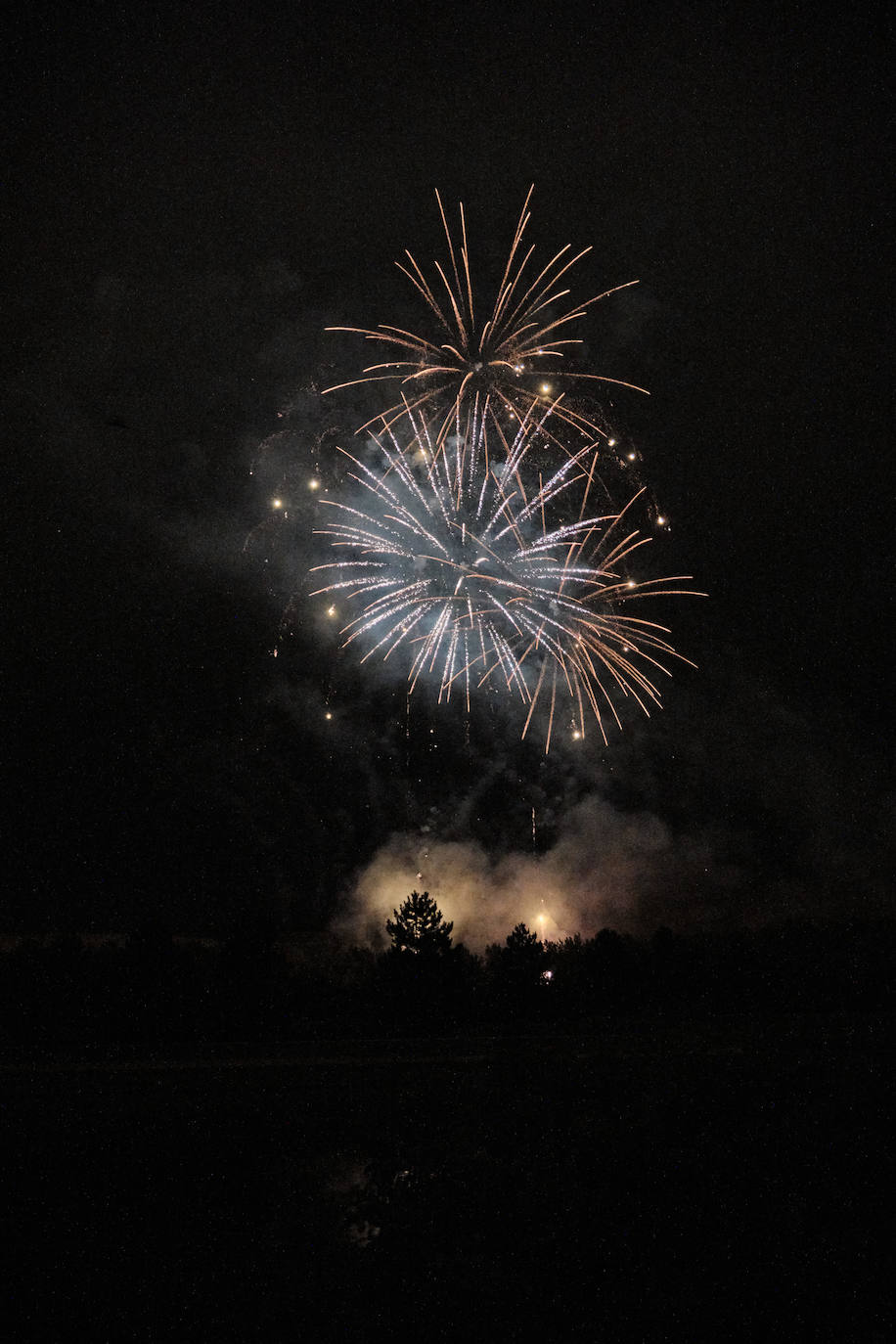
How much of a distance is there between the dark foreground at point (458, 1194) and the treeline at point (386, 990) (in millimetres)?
1434

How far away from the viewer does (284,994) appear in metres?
16.0

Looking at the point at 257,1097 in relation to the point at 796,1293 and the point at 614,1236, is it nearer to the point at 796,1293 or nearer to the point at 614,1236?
the point at 614,1236

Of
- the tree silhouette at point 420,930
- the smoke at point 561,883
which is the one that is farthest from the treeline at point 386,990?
the smoke at point 561,883

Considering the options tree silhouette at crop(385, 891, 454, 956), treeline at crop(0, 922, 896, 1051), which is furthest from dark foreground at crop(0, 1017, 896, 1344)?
tree silhouette at crop(385, 891, 454, 956)

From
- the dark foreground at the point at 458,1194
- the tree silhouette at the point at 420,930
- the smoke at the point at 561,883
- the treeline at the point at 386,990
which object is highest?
the smoke at the point at 561,883

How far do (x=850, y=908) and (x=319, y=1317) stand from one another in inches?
780

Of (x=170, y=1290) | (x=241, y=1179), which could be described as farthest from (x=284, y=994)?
(x=170, y=1290)

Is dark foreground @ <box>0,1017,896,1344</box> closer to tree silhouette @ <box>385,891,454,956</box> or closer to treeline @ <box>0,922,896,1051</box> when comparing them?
treeline @ <box>0,922,896,1051</box>

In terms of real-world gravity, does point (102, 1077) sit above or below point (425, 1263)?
above

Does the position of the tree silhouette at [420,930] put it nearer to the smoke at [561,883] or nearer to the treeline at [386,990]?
the treeline at [386,990]

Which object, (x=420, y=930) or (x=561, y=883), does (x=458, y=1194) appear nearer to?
(x=420, y=930)

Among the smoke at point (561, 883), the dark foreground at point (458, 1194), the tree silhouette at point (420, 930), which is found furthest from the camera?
the smoke at point (561, 883)

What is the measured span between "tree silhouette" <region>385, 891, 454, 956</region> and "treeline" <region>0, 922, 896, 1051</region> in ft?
0.46

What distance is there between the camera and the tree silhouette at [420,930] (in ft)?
53.6
